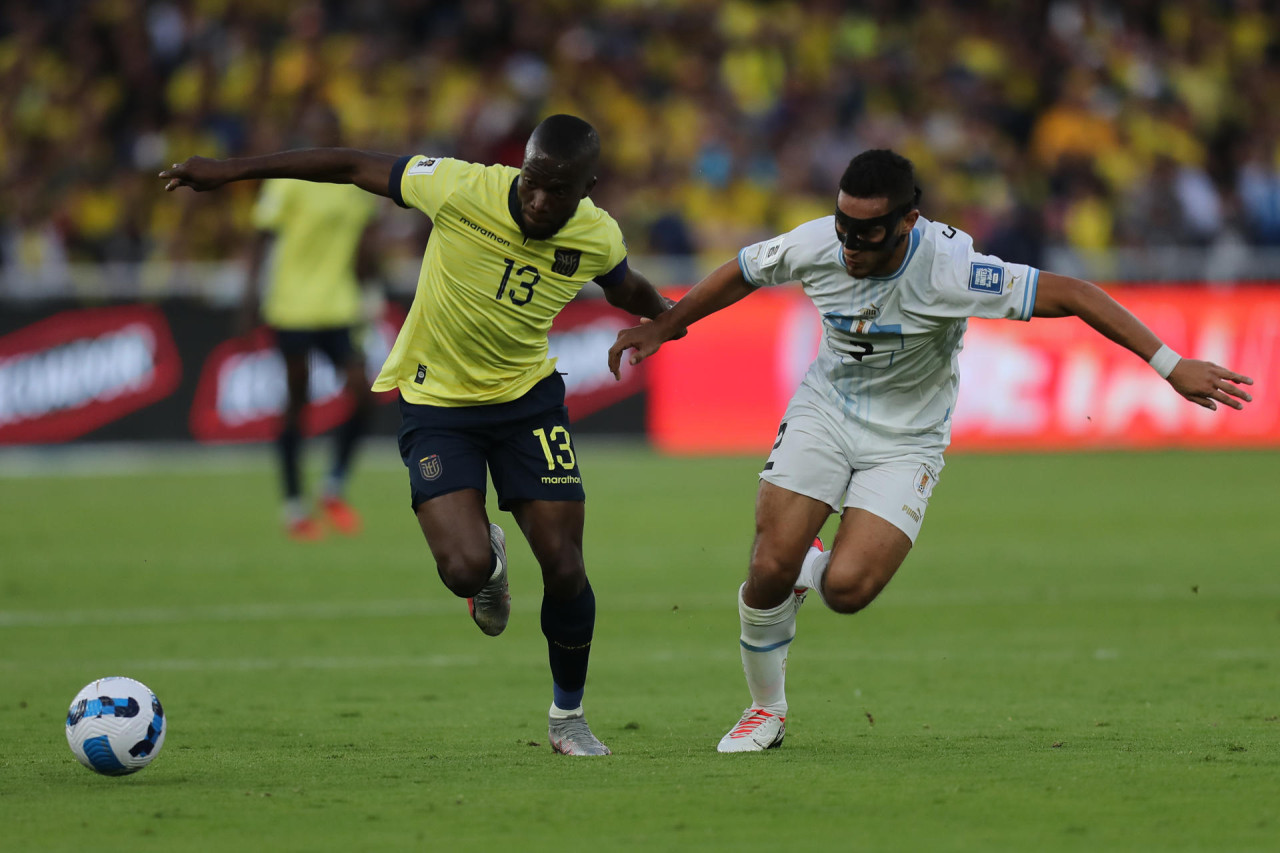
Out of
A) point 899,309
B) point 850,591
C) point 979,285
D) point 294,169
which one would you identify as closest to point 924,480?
point 850,591

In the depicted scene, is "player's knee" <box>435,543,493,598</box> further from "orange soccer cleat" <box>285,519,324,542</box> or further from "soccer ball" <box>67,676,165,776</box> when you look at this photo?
"orange soccer cleat" <box>285,519,324,542</box>

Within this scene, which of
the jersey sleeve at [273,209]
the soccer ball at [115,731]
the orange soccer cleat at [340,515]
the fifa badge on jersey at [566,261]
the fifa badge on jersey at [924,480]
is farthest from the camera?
the orange soccer cleat at [340,515]

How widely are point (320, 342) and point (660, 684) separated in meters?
5.75

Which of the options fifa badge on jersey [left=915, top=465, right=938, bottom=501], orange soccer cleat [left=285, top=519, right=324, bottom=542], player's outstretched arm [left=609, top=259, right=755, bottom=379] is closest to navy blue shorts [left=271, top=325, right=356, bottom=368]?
orange soccer cleat [left=285, top=519, right=324, bottom=542]

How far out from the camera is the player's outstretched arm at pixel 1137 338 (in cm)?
590

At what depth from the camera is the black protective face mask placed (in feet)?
19.9

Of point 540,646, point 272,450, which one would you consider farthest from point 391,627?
point 272,450

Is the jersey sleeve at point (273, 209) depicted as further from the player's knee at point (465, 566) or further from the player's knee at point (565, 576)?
the player's knee at point (565, 576)

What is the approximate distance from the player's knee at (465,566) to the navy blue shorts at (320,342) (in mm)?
6582

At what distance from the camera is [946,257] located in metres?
6.30

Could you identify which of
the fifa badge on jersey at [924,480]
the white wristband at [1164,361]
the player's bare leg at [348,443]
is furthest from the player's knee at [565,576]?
the player's bare leg at [348,443]

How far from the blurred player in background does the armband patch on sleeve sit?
21.4ft

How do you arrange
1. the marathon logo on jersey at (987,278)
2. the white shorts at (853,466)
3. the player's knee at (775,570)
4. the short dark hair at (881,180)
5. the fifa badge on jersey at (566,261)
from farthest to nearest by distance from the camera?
1. the white shorts at (853,466)
2. the fifa badge on jersey at (566,261)
3. the player's knee at (775,570)
4. the marathon logo on jersey at (987,278)
5. the short dark hair at (881,180)

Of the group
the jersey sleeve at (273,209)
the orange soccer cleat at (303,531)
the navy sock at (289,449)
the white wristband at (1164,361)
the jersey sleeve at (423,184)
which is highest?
the jersey sleeve at (273,209)
